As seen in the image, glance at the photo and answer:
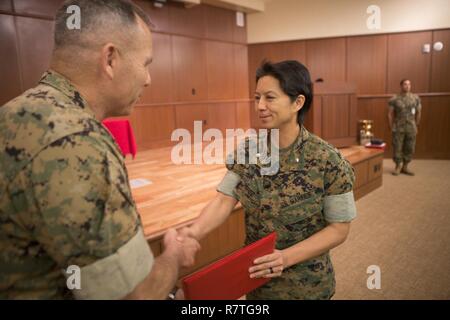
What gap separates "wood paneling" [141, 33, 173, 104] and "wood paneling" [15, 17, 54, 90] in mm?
1849

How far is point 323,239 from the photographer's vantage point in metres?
1.27

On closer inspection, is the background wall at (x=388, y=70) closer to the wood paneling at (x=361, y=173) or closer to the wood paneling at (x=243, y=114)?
the wood paneling at (x=243, y=114)

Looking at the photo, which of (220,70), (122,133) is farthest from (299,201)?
Result: (220,70)

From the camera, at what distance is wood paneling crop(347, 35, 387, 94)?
24.7 ft

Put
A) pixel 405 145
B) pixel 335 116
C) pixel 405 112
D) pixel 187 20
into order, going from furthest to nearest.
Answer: pixel 187 20 < pixel 405 145 < pixel 405 112 < pixel 335 116

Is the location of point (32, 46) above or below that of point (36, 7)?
below

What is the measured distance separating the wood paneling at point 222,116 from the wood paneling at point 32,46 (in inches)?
144

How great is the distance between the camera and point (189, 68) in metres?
7.47

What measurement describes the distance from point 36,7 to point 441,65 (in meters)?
7.30

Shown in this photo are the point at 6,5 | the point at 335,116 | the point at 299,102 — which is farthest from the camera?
the point at 335,116

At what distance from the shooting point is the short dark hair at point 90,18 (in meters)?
0.80

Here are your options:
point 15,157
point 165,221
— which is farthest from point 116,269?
point 165,221

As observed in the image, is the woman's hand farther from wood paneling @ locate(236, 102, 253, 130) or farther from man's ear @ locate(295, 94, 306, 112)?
wood paneling @ locate(236, 102, 253, 130)

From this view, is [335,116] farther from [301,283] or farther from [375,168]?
[301,283]
